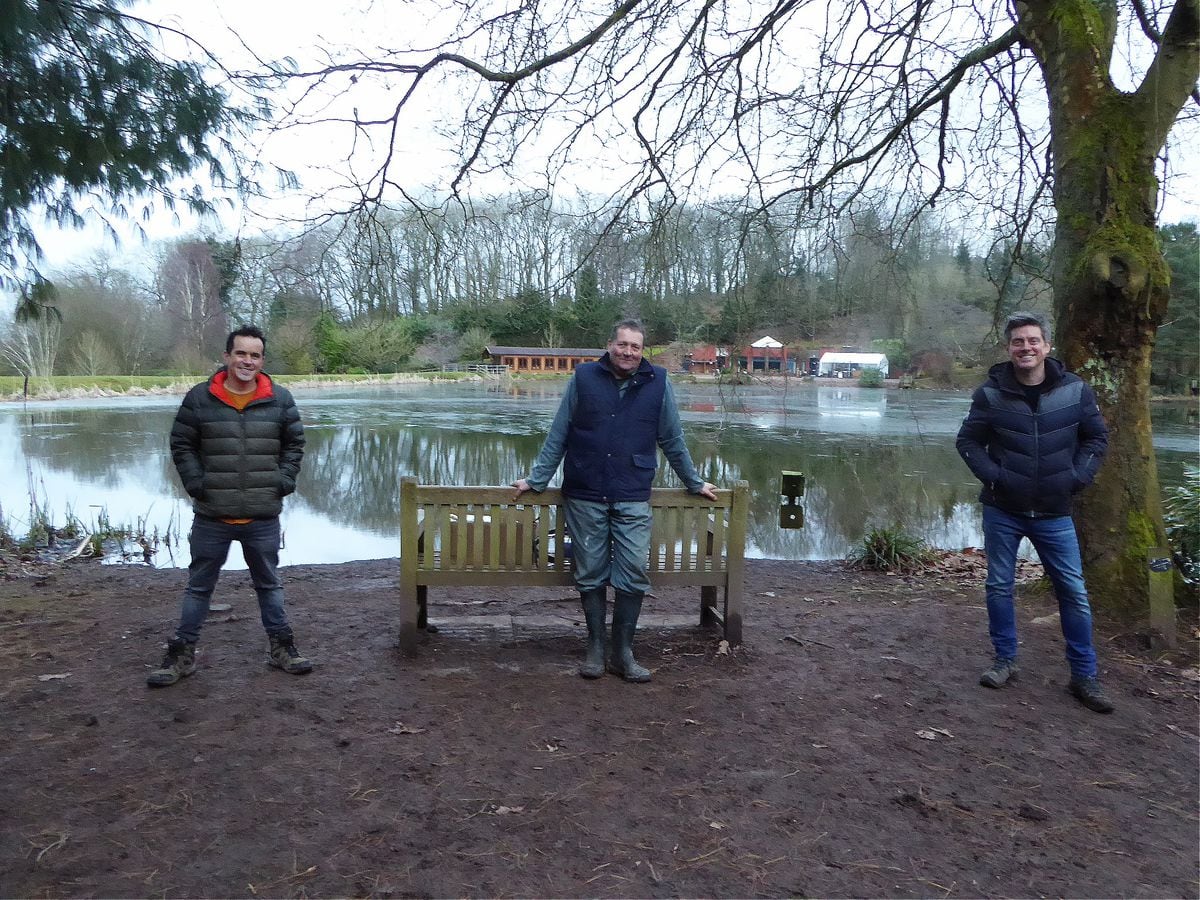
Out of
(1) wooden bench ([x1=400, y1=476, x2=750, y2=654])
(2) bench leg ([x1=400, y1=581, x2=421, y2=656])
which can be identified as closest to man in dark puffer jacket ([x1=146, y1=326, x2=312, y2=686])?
(2) bench leg ([x1=400, y1=581, x2=421, y2=656])

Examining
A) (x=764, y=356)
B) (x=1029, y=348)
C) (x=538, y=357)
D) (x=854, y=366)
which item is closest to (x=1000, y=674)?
(x=1029, y=348)

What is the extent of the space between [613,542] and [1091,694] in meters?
2.28

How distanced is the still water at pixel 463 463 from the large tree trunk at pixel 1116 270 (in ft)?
8.84

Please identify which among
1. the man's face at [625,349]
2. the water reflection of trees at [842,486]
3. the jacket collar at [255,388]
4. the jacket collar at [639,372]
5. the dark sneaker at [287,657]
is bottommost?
the water reflection of trees at [842,486]

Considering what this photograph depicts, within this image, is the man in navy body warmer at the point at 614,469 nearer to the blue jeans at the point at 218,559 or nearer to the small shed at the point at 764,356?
the blue jeans at the point at 218,559

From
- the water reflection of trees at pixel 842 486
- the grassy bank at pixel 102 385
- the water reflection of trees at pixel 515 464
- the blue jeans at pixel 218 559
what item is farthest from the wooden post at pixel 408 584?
the grassy bank at pixel 102 385

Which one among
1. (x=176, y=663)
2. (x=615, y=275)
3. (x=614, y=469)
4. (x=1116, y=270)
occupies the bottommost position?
(x=176, y=663)

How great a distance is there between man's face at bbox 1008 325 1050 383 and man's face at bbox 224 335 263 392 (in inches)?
135

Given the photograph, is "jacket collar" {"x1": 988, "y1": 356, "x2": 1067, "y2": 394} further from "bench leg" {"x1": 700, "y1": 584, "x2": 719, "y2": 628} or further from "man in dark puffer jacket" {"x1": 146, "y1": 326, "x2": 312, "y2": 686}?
"man in dark puffer jacket" {"x1": 146, "y1": 326, "x2": 312, "y2": 686}

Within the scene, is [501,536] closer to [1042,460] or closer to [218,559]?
[218,559]

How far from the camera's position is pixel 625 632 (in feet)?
13.6

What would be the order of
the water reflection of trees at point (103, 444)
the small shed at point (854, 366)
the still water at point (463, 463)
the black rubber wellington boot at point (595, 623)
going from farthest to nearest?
the small shed at point (854, 366)
the water reflection of trees at point (103, 444)
the still water at point (463, 463)
the black rubber wellington boot at point (595, 623)

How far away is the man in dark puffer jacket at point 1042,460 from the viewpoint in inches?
150

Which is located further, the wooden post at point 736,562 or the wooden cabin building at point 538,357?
the wooden cabin building at point 538,357
